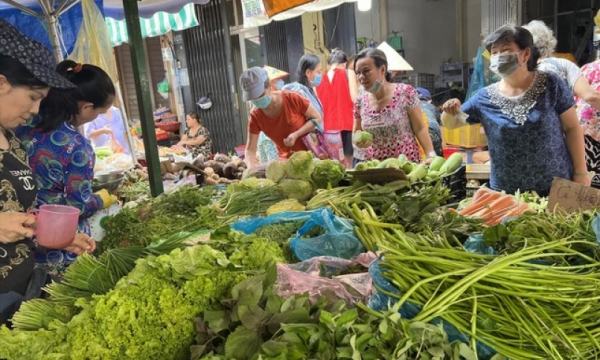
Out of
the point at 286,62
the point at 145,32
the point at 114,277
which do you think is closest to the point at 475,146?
the point at 286,62

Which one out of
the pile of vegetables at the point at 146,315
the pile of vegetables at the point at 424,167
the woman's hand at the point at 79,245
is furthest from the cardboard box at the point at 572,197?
the woman's hand at the point at 79,245

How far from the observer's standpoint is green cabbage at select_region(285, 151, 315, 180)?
2.89 meters

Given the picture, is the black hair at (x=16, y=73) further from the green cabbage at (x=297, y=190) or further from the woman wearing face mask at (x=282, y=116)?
the woman wearing face mask at (x=282, y=116)

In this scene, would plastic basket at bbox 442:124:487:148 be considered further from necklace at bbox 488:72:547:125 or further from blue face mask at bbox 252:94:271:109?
necklace at bbox 488:72:547:125

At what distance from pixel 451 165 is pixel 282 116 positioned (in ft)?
6.23

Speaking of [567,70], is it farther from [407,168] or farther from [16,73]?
[16,73]

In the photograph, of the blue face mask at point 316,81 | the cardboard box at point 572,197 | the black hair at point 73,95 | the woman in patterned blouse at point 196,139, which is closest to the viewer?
the cardboard box at point 572,197

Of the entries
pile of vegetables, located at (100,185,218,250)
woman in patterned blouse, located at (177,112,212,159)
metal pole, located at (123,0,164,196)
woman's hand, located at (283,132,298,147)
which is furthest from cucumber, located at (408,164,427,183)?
woman in patterned blouse, located at (177,112,212,159)

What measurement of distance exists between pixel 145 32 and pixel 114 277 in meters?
7.00

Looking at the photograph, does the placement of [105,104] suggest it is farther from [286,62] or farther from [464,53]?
[464,53]

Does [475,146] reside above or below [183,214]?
below

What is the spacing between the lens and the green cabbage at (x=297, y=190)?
2744 millimetres

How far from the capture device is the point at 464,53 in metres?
14.4

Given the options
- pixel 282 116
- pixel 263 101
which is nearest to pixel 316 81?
pixel 282 116
